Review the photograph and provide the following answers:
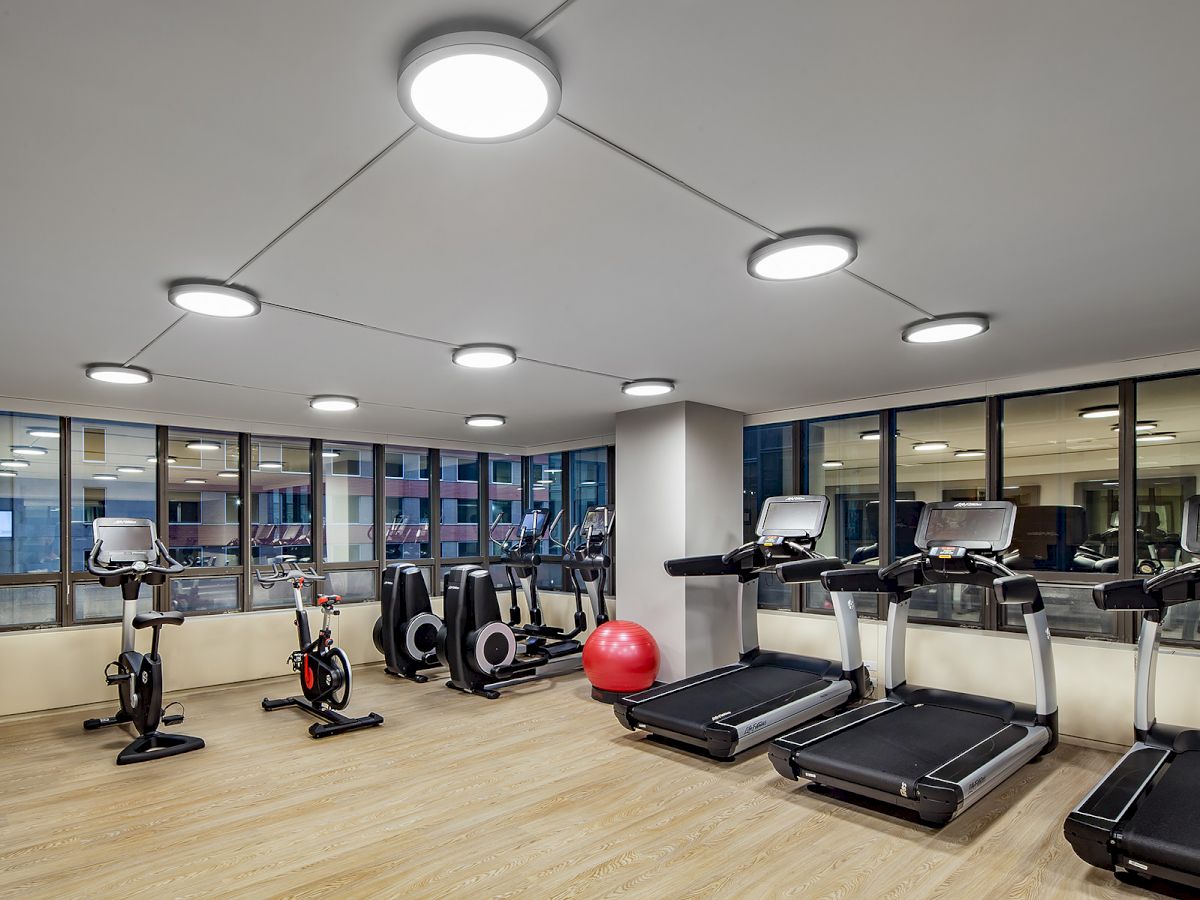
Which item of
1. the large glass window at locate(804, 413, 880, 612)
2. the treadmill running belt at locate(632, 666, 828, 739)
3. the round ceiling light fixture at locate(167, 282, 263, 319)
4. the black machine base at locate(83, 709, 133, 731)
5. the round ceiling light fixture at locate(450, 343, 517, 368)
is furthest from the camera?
the large glass window at locate(804, 413, 880, 612)

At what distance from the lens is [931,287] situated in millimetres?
2816

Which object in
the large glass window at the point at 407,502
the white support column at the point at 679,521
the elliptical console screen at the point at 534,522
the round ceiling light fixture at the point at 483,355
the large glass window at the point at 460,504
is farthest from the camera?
the large glass window at the point at 460,504

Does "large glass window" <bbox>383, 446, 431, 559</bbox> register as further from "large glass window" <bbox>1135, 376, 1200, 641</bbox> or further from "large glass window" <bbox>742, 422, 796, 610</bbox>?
"large glass window" <bbox>1135, 376, 1200, 641</bbox>

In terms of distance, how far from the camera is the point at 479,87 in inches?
56.2

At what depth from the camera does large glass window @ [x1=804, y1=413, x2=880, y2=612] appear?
5.59 m

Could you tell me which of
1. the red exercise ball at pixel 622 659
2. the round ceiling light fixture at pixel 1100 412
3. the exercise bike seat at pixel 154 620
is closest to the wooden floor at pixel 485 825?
the red exercise ball at pixel 622 659

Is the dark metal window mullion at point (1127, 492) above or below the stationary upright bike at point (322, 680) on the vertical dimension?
above

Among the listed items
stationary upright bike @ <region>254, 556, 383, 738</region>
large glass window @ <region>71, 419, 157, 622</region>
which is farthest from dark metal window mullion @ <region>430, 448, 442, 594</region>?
large glass window @ <region>71, 419, 157, 622</region>

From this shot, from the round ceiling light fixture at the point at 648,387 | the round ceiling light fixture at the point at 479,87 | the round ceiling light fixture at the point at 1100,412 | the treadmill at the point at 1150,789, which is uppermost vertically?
the round ceiling light fixture at the point at 479,87

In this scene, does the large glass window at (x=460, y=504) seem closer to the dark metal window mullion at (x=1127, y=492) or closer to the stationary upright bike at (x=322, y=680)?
the stationary upright bike at (x=322, y=680)

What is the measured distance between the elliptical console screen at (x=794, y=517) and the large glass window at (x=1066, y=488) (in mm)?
1216

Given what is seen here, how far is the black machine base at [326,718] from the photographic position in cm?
461

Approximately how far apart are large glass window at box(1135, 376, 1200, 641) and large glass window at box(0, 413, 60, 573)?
24.8ft

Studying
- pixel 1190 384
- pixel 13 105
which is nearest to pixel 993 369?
pixel 1190 384
